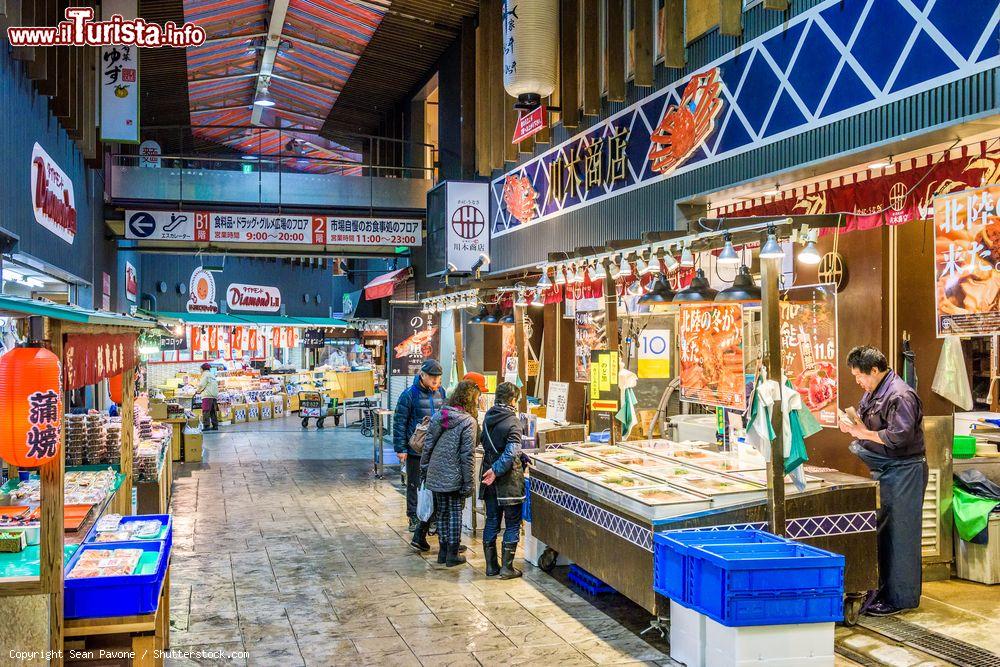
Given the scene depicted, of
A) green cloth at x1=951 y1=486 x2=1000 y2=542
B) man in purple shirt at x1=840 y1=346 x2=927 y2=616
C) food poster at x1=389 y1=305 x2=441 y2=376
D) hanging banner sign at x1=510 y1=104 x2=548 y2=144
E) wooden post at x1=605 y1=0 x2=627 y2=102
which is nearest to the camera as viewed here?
man in purple shirt at x1=840 y1=346 x2=927 y2=616

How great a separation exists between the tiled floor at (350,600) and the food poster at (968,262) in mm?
3331

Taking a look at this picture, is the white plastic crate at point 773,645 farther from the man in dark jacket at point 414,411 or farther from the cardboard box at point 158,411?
the cardboard box at point 158,411

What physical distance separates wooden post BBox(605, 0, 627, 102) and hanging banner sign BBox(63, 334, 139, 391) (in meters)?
5.71

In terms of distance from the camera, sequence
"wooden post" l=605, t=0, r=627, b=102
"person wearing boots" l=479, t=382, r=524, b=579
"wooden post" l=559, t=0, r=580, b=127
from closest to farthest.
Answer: "person wearing boots" l=479, t=382, r=524, b=579, "wooden post" l=605, t=0, r=627, b=102, "wooden post" l=559, t=0, r=580, b=127

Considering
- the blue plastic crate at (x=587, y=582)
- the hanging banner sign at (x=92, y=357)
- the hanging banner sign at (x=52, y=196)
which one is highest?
the hanging banner sign at (x=52, y=196)

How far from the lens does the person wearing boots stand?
7.89 metres

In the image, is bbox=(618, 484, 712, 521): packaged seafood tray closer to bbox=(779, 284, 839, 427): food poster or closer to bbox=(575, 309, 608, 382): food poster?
bbox=(779, 284, 839, 427): food poster

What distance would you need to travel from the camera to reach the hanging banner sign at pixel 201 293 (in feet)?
90.1

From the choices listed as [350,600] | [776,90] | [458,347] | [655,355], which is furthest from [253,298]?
[776,90]

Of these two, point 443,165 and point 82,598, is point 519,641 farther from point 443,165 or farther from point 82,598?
point 443,165

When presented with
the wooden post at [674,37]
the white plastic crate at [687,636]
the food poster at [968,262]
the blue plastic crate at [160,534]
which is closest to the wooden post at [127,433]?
the blue plastic crate at [160,534]

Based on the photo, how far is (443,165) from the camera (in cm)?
1722

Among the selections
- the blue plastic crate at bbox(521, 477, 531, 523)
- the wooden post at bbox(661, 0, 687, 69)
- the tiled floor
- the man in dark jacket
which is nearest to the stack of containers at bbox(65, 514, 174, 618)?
the tiled floor

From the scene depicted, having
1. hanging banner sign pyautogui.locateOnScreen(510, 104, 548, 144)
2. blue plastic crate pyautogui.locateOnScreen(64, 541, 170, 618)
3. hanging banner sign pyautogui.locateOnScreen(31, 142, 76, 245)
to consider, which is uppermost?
hanging banner sign pyautogui.locateOnScreen(510, 104, 548, 144)
